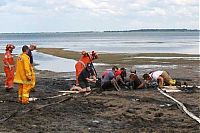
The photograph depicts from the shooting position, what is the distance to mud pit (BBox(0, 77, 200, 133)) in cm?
1002

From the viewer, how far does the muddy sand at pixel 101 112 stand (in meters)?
10.0

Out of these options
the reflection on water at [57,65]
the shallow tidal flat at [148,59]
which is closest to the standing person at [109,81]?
the reflection on water at [57,65]

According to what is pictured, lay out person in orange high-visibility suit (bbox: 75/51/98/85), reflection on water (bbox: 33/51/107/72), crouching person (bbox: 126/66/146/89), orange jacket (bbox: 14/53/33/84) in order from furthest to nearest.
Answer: reflection on water (bbox: 33/51/107/72) < crouching person (bbox: 126/66/146/89) < person in orange high-visibility suit (bbox: 75/51/98/85) < orange jacket (bbox: 14/53/33/84)

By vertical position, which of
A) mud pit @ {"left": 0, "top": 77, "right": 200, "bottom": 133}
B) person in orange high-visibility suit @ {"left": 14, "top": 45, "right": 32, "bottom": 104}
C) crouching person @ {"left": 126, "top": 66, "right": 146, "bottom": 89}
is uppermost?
person in orange high-visibility suit @ {"left": 14, "top": 45, "right": 32, "bottom": 104}

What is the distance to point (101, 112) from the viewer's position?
12125mm

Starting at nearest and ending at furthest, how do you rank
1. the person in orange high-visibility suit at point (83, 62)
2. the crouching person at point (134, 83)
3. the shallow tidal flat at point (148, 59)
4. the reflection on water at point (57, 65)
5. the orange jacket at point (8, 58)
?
1. the orange jacket at point (8, 58)
2. the person in orange high-visibility suit at point (83, 62)
3. the crouching person at point (134, 83)
4. the reflection on water at point (57, 65)
5. the shallow tidal flat at point (148, 59)

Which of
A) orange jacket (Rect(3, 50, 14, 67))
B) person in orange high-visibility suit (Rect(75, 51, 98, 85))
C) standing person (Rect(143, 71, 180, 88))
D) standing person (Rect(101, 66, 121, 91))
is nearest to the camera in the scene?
orange jacket (Rect(3, 50, 14, 67))

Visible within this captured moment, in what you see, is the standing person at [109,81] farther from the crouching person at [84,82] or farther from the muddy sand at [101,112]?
the crouching person at [84,82]

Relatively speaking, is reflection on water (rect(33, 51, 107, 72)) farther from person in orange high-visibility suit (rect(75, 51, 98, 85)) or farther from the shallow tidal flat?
person in orange high-visibility suit (rect(75, 51, 98, 85))

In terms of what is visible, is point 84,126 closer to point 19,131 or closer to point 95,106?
point 19,131

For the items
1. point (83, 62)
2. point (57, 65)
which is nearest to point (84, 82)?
point (83, 62)

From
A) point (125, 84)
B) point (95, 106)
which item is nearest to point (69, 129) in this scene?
point (95, 106)

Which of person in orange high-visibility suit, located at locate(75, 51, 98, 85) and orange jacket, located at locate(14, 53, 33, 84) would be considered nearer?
orange jacket, located at locate(14, 53, 33, 84)

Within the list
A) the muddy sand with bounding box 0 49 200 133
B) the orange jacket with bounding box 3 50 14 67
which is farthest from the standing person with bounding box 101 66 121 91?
the orange jacket with bounding box 3 50 14 67
